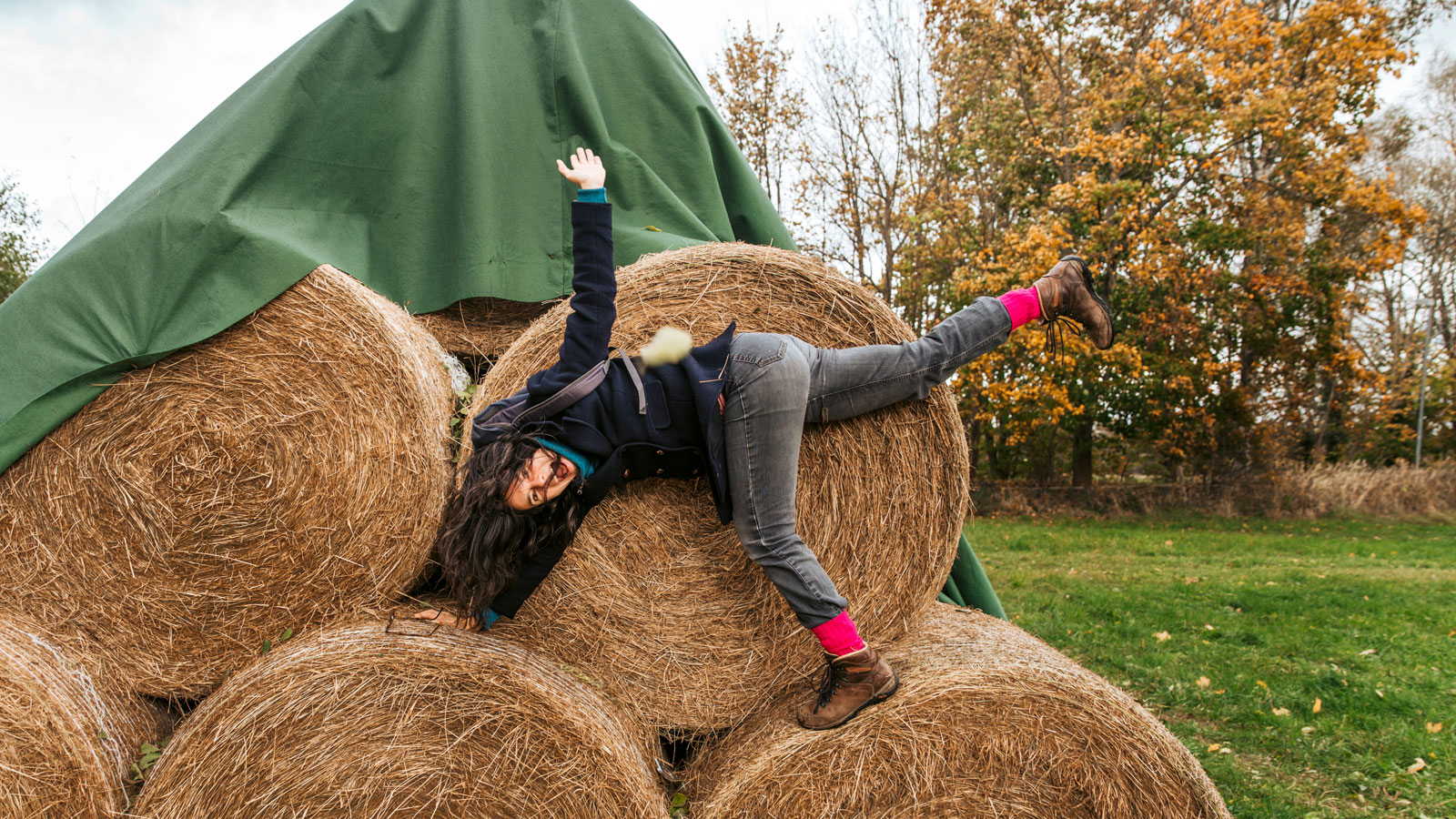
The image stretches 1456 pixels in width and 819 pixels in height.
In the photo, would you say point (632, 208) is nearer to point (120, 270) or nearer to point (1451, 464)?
point (120, 270)

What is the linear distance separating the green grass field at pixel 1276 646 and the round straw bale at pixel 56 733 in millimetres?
4027

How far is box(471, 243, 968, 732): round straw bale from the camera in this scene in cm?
258

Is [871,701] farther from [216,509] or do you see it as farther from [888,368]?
[216,509]

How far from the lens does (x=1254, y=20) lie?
10.3 m

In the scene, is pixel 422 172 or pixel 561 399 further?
pixel 422 172

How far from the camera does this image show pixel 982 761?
236cm

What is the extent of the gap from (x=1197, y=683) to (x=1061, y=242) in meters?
7.03

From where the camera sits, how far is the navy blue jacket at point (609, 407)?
2373 millimetres

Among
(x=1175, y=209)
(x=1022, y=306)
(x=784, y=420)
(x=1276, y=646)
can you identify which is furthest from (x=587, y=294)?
(x=1175, y=209)

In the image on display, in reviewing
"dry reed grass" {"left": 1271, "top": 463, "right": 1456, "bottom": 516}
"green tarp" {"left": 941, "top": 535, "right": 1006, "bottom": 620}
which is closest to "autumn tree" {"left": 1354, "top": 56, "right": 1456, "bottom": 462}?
"dry reed grass" {"left": 1271, "top": 463, "right": 1456, "bottom": 516}

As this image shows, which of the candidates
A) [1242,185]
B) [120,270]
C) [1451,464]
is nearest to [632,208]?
[120,270]

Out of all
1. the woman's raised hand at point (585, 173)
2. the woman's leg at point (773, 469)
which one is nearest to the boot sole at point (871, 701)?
the woman's leg at point (773, 469)

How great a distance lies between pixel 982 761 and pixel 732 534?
1.08 metres

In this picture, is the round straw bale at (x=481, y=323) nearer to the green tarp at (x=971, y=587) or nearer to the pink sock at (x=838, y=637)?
the pink sock at (x=838, y=637)
